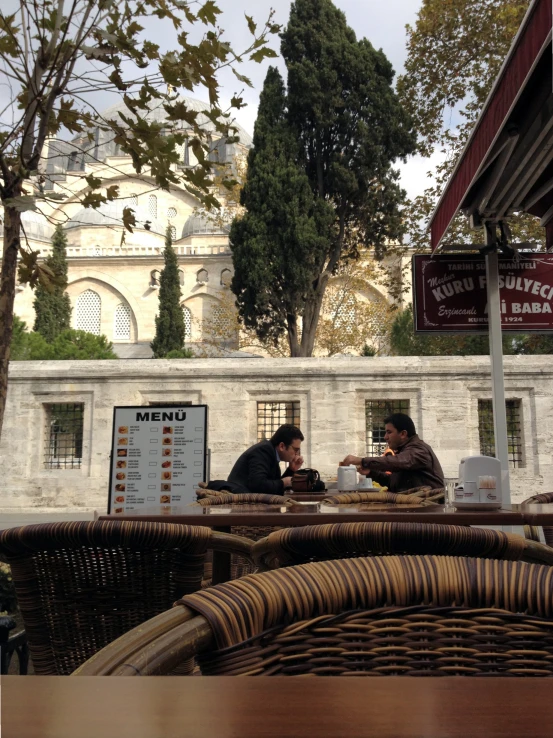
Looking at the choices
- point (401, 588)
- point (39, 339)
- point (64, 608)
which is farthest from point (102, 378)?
point (39, 339)

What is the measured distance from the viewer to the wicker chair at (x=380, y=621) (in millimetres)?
881

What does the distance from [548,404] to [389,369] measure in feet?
9.69

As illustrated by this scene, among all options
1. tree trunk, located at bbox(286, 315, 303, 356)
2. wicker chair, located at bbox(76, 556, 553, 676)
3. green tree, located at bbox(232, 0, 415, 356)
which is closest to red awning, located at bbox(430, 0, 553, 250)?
wicker chair, located at bbox(76, 556, 553, 676)

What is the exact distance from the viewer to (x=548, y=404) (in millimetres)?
13719

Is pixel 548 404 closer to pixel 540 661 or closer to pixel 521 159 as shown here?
pixel 521 159

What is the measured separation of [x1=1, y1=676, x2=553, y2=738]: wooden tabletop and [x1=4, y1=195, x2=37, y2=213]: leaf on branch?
3542mm

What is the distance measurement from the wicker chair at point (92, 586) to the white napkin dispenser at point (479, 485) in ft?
5.73

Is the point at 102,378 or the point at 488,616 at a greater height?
the point at 102,378

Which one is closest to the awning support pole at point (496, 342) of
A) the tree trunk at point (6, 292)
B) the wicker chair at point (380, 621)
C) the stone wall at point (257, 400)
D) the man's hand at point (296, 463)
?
the man's hand at point (296, 463)

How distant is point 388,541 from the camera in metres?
1.35

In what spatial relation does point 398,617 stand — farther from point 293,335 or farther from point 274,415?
point 293,335

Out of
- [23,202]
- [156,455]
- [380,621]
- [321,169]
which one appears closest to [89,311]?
[321,169]

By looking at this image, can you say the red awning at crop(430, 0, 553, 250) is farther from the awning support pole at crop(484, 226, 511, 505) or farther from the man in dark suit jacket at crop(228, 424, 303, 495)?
the man in dark suit jacket at crop(228, 424, 303, 495)

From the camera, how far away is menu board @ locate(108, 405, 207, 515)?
8.37m
